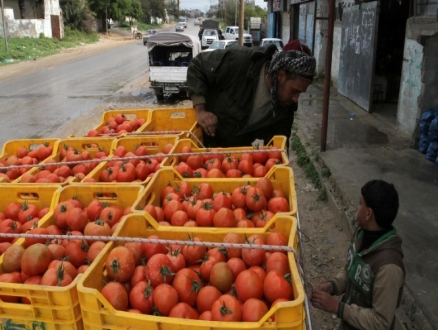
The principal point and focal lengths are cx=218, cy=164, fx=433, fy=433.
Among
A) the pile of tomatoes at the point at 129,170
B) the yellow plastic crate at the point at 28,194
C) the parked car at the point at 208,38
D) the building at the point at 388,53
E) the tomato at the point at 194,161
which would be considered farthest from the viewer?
the parked car at the point at 208,38

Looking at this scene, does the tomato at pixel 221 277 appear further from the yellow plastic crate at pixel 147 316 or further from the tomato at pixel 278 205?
the tomato at pixel 278 205

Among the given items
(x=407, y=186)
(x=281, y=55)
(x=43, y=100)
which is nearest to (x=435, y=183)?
(x=407, y=186)

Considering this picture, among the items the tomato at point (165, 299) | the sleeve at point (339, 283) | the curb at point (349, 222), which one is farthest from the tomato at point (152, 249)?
the curb at point (349, 222)

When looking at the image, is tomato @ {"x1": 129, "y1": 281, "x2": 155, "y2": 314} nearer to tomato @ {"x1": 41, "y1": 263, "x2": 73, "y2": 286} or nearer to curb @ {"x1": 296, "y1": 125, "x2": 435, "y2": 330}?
tomato @ {"x1": 41, "y1": 263, "x2": 73, "y2": 286}

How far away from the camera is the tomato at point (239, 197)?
117 inches

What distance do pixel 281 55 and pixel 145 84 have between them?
1653 cm

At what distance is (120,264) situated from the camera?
215 cm

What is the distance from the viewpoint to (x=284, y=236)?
95.0 inches

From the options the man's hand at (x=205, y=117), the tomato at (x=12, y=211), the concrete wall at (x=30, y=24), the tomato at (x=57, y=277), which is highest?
the concrete wall at (x=30, y=24)

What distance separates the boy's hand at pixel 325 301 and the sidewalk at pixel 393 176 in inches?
59.6

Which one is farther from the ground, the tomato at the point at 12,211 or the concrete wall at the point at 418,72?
the concrete wall at the point at 418,72

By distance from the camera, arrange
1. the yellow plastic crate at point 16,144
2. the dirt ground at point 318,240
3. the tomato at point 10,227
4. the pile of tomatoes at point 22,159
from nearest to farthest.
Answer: the tomato at point 10,227, the pile of tomatoes at point 22,159, the dirt ground at point 318,240, the yellow plastic crate at point 16,144

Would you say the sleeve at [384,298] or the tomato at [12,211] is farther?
the tomato at [12,211]

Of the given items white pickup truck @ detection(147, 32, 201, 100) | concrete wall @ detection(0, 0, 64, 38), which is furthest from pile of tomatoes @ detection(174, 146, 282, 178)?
concrete wall @ detection(0, 0, 64, 38)
